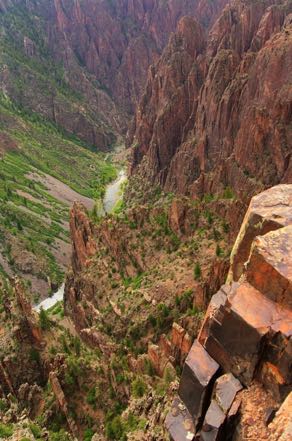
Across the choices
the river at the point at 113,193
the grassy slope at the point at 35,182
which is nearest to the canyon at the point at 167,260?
the grassy slope at the point at 35,182

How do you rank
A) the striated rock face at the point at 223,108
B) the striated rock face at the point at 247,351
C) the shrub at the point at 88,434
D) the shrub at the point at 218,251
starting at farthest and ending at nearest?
the striated rock face at the point at 223,108
the shrub at the point at 218,251
the shrub at the point at 88,434
the striated rock face at the point at 247,351

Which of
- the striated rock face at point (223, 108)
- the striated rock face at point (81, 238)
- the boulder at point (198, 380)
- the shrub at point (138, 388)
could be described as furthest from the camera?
the striated rock face at point (223, 108)

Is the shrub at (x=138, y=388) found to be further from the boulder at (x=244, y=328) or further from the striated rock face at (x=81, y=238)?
the striated rock face at (x=81, y=238)

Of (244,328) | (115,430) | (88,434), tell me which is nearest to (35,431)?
(88,434)

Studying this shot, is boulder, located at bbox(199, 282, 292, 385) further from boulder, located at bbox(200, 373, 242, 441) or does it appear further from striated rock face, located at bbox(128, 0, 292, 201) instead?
striated rock face, located at bbox(128, 0, 292, 201)

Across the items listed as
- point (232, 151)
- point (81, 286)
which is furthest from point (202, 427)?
point (232, 151)

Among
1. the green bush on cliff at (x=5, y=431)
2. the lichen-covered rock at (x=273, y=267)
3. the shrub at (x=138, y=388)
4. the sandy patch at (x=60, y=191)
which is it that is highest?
the lichen-covered rock at (x=273, y=267)

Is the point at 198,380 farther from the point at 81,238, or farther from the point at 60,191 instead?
the point at 60,191

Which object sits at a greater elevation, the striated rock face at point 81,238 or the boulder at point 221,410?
the boulder at point 221,410

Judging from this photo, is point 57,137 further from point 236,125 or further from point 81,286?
point 81,286
